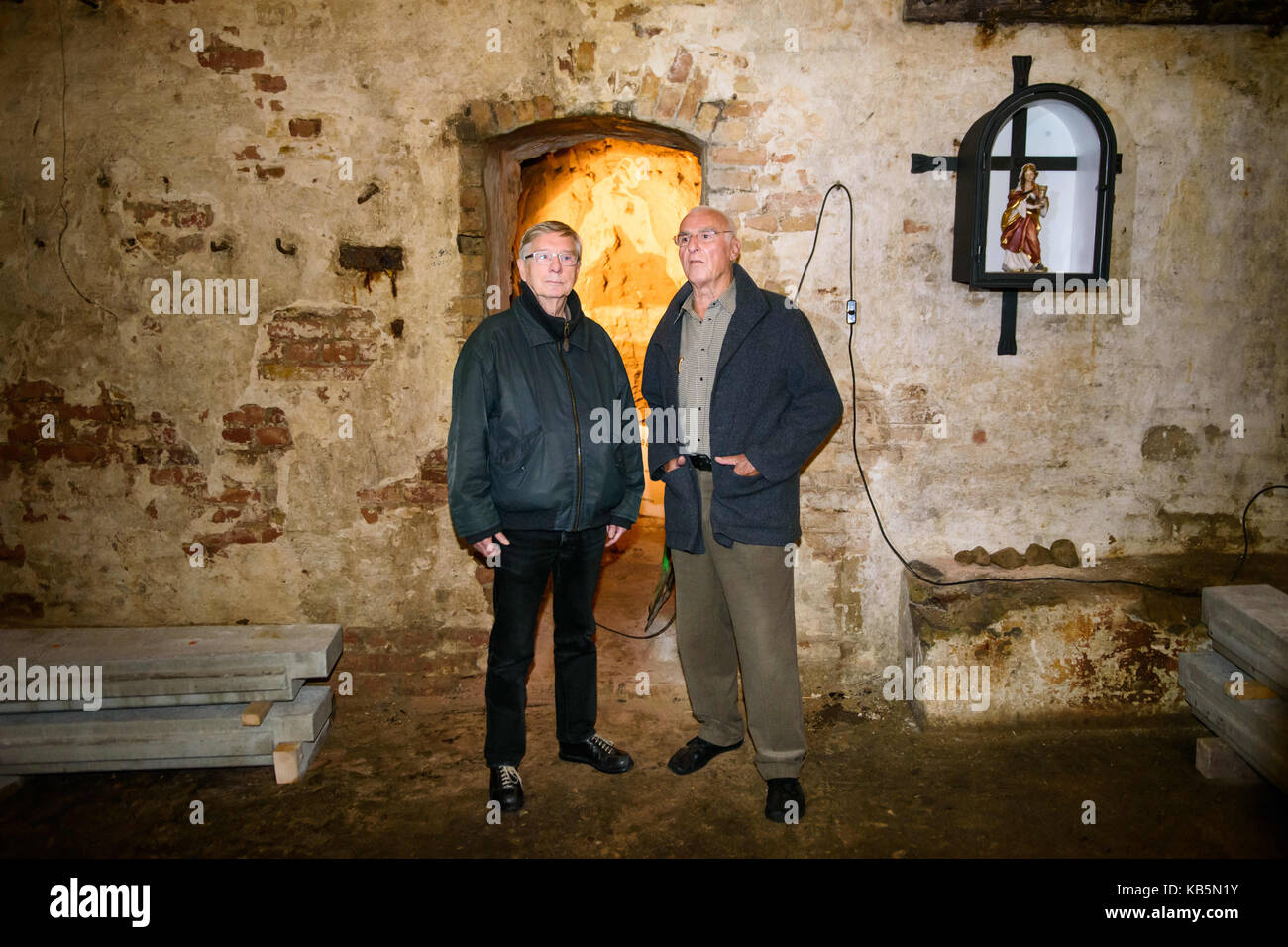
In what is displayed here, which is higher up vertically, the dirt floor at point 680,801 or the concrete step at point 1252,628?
the concrete step at point 1252,628

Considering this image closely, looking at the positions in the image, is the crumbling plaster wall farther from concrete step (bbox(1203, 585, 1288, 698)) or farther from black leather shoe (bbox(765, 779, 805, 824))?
black leather shoe (bbox(765, 779, 805, 824))

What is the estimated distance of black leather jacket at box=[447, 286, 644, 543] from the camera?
2666mm

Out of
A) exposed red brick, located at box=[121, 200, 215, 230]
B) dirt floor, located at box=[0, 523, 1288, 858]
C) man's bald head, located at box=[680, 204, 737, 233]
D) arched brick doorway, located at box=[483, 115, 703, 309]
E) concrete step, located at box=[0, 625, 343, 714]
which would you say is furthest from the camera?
arched brick doorway, located at box=[483, 115, 703, 309]

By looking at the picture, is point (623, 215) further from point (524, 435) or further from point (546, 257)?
point (524, 435)

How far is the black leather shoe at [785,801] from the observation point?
8.93 feet

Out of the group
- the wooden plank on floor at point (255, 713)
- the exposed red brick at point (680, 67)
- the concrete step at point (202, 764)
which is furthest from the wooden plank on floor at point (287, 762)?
the exposed red brick at point (680, 67)

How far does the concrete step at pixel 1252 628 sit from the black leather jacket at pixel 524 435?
2352 mm

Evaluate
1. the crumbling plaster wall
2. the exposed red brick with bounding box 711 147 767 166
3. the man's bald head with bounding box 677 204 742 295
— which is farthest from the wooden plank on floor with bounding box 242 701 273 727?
the exposed red brick with bounding box 711 147 767 166

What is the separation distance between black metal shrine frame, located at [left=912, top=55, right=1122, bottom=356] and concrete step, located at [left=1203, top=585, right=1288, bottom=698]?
134cm

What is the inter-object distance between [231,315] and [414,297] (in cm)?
77

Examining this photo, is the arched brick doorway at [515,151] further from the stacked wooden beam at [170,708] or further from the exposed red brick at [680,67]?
the stacked wooden beam at [170,708]

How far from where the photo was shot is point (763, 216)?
3.41 metres

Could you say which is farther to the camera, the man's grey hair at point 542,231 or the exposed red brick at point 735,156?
the exposed red brick at point 735,156

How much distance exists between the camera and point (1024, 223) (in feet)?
10.9
